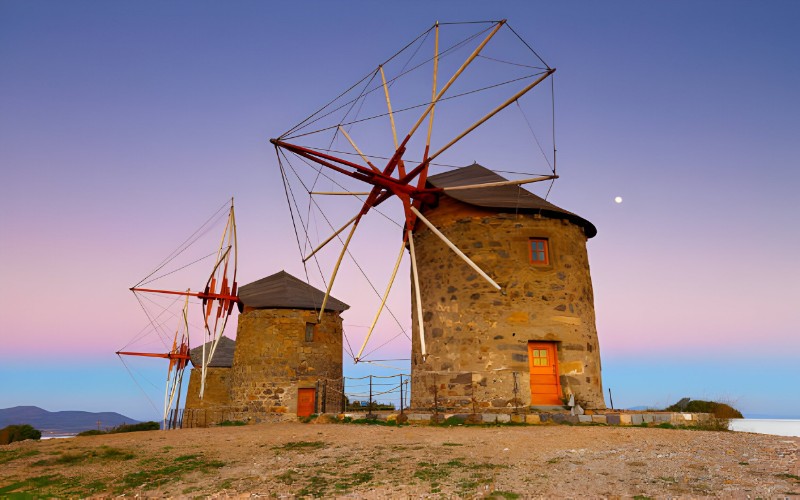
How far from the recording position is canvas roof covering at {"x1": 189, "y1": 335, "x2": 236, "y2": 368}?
33062mm

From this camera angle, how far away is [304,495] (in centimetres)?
659

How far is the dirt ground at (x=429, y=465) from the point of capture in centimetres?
646

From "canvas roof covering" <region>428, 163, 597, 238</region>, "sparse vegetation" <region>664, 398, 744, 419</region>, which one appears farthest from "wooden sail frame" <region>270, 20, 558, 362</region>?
"sparse vegetation" <region>664, 398, 744, 419</region>

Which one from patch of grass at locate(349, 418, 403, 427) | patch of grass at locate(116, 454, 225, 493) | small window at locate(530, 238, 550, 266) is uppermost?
small window at locate(530, 238, 550, 266)

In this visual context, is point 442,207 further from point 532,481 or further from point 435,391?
point 532,481

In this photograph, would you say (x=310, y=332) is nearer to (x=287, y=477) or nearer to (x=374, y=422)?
(x=374, y=422)

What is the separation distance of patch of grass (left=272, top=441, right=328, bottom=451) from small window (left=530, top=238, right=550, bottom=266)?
818cm

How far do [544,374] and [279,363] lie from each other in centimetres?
1403

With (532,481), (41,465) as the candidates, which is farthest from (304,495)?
(41,465)

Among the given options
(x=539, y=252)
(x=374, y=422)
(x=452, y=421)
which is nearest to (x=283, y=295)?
(x=374, y=422)

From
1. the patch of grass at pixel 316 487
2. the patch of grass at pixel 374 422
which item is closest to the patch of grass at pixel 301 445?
the patch of grass at pixel 316 487

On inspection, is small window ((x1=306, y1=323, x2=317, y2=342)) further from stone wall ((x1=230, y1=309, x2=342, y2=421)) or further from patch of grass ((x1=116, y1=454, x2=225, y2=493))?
patch of grass ((x1=116, y1=454, x2=225, y2=493))

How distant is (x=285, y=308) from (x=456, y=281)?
12.6 metres

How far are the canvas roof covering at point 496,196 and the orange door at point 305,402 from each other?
485 inches
